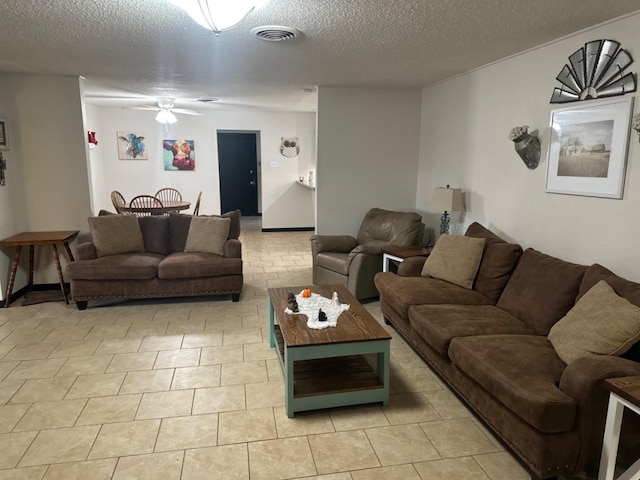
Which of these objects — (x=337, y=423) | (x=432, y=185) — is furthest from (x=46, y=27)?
(x=432, y=185)

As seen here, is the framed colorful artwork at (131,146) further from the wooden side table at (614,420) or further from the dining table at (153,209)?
the wooden side table at (614,420)

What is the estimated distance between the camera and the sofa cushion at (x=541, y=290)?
2.52m

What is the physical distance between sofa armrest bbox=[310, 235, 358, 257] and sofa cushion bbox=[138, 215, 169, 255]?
62.8 inches

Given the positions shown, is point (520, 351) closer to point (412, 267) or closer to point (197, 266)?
point (412, 267)

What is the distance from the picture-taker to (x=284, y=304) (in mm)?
2984

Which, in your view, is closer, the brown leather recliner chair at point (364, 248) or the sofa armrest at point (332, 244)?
the brown leather recliner chair at point (364, 248)

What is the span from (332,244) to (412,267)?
49.8 inches

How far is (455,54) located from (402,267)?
1.76m

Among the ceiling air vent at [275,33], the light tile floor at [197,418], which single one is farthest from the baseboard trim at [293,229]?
the ceiling air vent at [275,33]

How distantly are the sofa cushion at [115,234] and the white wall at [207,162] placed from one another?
11.5 ft

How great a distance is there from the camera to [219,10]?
2.04 meters

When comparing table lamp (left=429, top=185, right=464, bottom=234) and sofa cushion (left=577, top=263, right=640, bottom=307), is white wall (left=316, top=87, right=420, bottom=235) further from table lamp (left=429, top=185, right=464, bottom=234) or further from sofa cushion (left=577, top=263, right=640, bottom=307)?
sofa cushion (left=577, top=263, right=640, bottom=307)

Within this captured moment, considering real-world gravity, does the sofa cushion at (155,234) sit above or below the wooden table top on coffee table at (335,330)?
above

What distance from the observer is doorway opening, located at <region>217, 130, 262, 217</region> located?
9375mm
